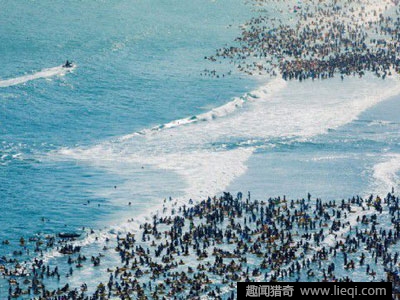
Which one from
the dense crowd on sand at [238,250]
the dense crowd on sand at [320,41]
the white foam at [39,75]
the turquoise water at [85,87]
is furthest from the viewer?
A: the dense crowd on sand at [320,41]

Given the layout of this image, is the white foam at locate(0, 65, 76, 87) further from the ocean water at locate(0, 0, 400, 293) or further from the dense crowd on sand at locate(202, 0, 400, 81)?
the dense crowd on sand at locate(202, 0, 400, 81)

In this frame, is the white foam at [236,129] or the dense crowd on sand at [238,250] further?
the white foam at [236,129]

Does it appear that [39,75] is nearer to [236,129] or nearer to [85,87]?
[85,87]

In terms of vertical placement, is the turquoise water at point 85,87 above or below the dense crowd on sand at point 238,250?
above

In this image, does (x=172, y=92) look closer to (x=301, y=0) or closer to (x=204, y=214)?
(x=204, y=214)

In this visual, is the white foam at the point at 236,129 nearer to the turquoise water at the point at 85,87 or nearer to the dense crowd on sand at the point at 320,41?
the turquoise water at the point at 85,87

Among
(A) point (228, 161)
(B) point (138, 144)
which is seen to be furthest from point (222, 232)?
(B) point (138, 144)

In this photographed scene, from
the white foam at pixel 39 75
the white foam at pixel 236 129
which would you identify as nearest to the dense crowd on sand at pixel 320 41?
the white foam at pixel 236 129
